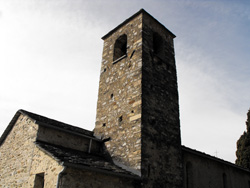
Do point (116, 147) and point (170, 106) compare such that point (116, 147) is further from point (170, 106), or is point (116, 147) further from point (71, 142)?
point (170, 106)

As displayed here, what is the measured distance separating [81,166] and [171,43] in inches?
330

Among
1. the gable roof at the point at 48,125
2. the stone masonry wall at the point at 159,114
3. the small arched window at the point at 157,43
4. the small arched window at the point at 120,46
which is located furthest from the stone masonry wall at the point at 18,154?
the small arched window at the point at 157,43

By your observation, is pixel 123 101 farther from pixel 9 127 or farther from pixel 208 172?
pixel 208 172

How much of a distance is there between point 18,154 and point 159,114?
18.4 feet

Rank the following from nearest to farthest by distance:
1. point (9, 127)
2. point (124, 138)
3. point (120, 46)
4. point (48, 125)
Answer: point (48, 125) → point (124, 138) → point (9, 127) → point (120, 46)

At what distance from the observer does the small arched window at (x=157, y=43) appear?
489 inches

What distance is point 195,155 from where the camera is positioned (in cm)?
1165

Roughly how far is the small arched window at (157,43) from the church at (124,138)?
0.05 meters

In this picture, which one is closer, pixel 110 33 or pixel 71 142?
pixel 71 142

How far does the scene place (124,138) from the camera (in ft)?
31.5

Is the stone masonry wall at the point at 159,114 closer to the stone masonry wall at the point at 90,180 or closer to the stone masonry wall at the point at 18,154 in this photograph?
the stone masonry wall at the point at 90,180

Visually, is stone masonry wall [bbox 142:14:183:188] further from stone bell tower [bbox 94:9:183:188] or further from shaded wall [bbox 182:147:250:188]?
shaded wall [bbox 182:147:250:188]

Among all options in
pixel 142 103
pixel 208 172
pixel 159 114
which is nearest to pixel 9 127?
pixel 142 103

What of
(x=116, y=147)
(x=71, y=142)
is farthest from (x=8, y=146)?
(x=116, y=147)
